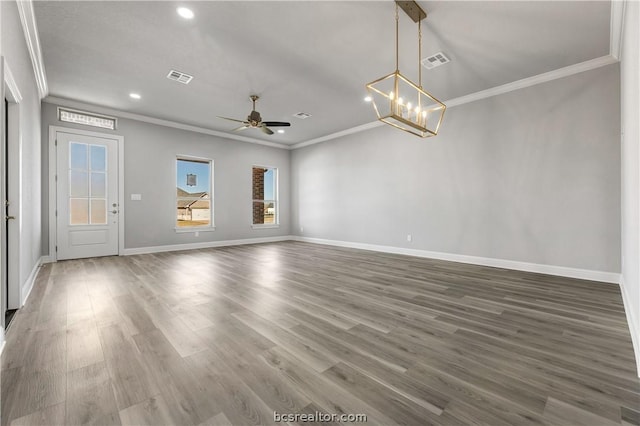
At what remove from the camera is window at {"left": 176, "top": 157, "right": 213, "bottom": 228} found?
7215 millimetres

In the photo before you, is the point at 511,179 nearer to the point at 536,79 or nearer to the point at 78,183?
the point at 536,79

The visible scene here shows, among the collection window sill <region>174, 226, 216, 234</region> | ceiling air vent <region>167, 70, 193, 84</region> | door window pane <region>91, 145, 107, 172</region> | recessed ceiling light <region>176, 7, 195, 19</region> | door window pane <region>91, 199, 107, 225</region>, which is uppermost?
ceiling air vent <region>167, 70, 193, 84</region>

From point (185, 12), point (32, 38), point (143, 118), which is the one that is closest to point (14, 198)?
point (32, 38)

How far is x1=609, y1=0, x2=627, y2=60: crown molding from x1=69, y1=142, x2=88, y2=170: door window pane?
26.6 ft

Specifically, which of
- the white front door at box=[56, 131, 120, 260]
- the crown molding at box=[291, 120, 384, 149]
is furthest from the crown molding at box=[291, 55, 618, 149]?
the white front door at box=[56, 131, 120, 260]

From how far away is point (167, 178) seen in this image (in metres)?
6.58

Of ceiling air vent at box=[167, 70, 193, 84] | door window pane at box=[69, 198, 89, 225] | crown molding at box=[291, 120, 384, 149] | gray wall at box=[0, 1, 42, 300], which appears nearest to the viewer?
gray wall at box=[0, 1, 42, 300]

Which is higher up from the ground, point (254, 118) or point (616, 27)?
point (616, 27)

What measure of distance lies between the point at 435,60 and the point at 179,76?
3.79 metres

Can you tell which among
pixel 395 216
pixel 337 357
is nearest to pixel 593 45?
pixel 395 216

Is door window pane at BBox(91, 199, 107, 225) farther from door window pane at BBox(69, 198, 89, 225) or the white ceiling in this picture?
the white ceiling

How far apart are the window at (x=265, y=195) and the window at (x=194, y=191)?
4.89 ft

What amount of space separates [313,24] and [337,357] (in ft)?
10.9

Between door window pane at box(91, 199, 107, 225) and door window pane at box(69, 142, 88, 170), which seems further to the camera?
door window pane at box(91, 199, 107, 225)
